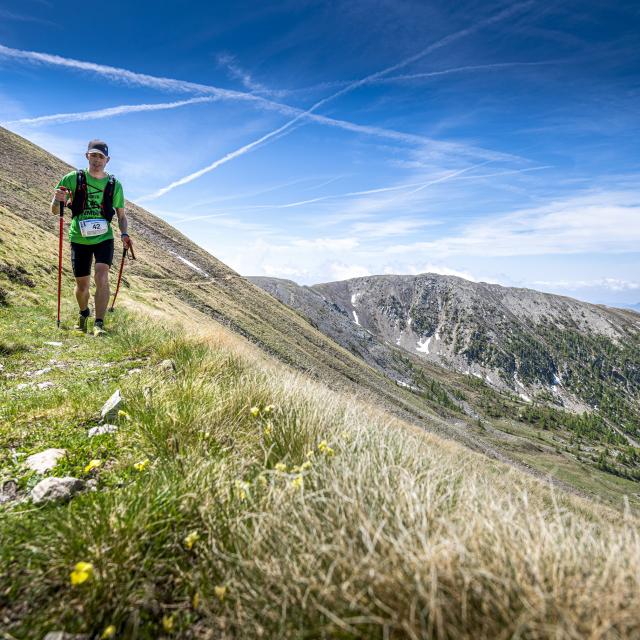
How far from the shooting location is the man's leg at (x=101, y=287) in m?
8.84

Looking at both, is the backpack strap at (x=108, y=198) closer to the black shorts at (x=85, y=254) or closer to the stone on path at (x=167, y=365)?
the black shorts at (x=85, y=254)

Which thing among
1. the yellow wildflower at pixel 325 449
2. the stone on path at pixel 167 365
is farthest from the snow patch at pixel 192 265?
the yellow wildflower at pixel 325 449

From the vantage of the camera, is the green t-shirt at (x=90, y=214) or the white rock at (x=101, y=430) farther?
the green t-shirt at (x=90, y=214)

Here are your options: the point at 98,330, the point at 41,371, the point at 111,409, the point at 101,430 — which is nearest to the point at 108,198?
the point at 98,330

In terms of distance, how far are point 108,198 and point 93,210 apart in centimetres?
45

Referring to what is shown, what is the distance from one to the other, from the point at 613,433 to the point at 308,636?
235989mm

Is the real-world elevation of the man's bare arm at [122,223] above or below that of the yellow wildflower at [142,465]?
above

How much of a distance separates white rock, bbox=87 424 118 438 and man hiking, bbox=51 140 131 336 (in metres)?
5.40

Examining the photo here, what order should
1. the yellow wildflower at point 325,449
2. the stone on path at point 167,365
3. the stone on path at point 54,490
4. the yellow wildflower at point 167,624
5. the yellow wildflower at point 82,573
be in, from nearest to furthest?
1. the yellow wildflower at point 82,573
2. the yellow wildflower at point 167,624
3. the stone on path at point 54,490
4. the yellow wildflower at point 325,449
5. the stone on path at point 167,365

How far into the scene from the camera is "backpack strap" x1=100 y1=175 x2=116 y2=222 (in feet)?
28.6

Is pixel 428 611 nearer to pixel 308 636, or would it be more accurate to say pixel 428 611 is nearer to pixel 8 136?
pixel 308 636

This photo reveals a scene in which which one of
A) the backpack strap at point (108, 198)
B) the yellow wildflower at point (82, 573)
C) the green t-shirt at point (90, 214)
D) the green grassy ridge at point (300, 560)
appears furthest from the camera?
the backpack strap at point (108, 198)

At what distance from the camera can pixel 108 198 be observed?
8.79m

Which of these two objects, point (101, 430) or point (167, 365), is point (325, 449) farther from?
point (167, 365)
